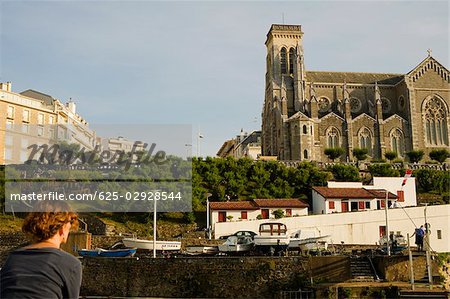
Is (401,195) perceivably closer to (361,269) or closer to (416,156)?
(416,156)

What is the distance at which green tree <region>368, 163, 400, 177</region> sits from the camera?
207ft

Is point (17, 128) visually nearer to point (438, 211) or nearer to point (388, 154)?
point (388, 154)

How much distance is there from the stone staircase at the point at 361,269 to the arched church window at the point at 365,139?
5879 centimetres

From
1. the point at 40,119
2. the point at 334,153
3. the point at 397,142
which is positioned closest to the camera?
the point at 334,153

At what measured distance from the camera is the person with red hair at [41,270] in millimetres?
3900

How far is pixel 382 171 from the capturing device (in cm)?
6322

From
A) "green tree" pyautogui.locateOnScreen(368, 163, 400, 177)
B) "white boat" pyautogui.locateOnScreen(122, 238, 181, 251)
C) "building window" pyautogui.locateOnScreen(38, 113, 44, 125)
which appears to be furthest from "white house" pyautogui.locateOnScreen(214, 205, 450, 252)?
"building window" pyautogui.locateOnScreen(38, 113, 44, 125)

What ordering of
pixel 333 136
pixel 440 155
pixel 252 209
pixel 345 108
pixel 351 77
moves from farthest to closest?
1. pixel 351 77
2. pixel 345 108
3. pixel 333 136
4. pixel 440 155
5. pixel 252 209

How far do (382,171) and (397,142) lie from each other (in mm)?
24925

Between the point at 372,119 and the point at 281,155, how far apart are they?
54.4ft

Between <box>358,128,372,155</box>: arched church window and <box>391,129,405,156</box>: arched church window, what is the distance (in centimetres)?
371

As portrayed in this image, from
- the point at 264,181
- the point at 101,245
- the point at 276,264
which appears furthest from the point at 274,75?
the point at 276,264

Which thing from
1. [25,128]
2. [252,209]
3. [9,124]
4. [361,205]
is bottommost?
[252,209]

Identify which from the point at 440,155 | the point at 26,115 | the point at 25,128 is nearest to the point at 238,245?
the point at 440,155
